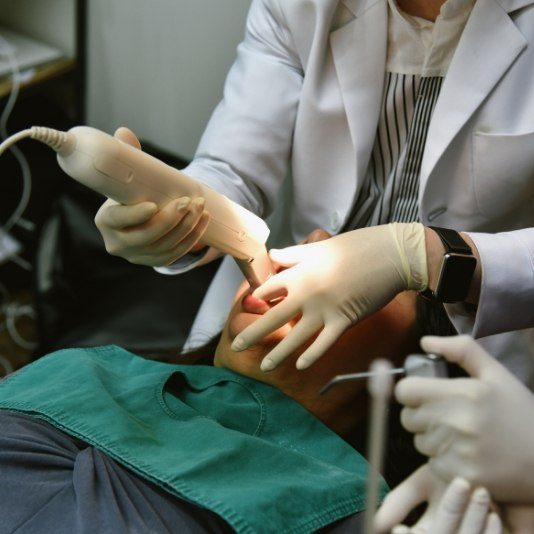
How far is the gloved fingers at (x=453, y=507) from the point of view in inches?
29.2

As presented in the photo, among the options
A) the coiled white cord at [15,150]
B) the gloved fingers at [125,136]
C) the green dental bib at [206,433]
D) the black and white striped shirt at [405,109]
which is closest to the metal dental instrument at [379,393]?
the green dental bib at [206,433]

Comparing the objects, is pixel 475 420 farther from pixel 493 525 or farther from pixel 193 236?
pixel 193 236

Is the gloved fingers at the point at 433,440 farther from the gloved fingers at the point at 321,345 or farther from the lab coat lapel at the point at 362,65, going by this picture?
the lab coat lapel at the point at 362,65

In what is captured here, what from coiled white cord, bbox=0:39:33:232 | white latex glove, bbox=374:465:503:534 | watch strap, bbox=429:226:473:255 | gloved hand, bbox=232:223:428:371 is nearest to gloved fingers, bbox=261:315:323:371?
gloved hand, bbox=232:223:428:371

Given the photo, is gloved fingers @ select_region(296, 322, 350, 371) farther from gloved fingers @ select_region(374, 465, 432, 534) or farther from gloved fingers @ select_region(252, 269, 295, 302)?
gloved fingers @ select_region(374, 465, 432, 534)

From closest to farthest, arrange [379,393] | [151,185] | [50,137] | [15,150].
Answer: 1. [379,393]
2. [50,137]
3. [151,185]
4. [15,150]

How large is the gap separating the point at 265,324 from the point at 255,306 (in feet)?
0.28

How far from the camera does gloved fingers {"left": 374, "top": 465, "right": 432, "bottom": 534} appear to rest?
2.61 feet

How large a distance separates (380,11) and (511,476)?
81 cm

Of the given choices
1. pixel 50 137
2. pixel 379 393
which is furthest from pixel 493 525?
pixel 50 137

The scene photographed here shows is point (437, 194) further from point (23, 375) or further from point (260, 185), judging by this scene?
point (23, 375)

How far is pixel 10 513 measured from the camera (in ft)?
3.06

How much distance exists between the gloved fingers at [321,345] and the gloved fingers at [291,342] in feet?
0.05

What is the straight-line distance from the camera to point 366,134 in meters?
1.34
